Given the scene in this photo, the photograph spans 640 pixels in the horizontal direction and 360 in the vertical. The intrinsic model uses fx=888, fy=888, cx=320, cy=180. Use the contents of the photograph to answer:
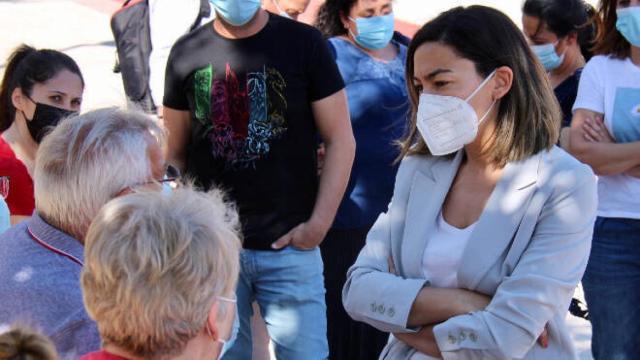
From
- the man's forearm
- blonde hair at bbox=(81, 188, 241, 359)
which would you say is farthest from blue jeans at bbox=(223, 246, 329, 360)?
blonde hair at bbox=(81, 188, 241, 359)

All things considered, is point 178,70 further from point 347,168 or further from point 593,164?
point 593,164

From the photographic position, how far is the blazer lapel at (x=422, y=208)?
2496mm

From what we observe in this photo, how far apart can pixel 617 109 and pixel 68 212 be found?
87.0 inches

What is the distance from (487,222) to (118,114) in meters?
1.14

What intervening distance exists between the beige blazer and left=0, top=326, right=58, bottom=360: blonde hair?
1.11 meters

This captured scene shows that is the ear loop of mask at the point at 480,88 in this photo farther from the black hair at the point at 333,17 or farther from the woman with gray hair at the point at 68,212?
the black hair at the point at 333,17

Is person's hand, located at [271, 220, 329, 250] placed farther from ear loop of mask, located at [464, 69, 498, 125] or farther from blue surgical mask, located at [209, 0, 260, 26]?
ear loop of mask, located at [464, 69, 498, 125]

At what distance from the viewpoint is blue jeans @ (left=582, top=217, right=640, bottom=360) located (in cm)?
352

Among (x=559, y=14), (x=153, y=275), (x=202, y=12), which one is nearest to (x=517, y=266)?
(x=153, y=275)

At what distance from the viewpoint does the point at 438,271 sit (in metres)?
2.47

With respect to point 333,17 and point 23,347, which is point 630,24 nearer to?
point 333,17

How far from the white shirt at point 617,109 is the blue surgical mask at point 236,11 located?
1418 mm

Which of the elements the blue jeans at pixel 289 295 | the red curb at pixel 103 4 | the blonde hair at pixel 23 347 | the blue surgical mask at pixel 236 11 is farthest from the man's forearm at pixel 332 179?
the red curb at pixel 103 4

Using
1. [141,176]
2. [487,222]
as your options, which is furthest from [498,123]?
[141,176]
